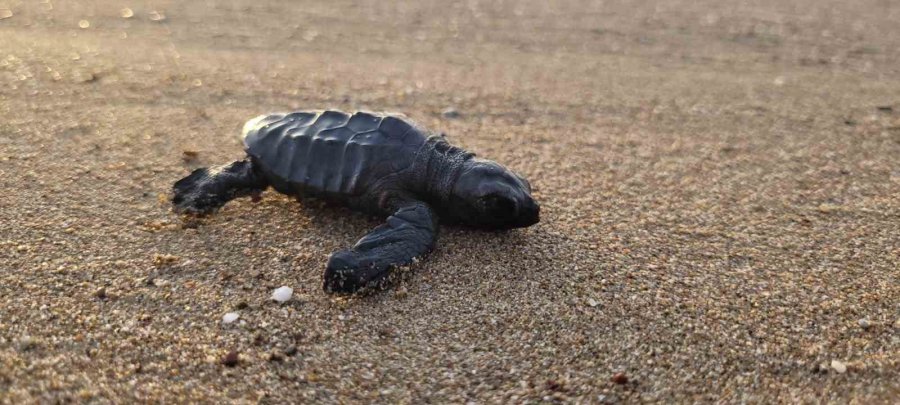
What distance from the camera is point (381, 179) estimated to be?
283cm

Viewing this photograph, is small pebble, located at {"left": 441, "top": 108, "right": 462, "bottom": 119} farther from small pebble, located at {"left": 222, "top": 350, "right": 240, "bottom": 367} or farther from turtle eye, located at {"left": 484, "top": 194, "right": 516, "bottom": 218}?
small pebble, located at {"left": 222, "top": 350, "right": 240, "bottom": 367}

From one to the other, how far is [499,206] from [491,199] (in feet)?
0.14

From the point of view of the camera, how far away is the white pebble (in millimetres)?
2074

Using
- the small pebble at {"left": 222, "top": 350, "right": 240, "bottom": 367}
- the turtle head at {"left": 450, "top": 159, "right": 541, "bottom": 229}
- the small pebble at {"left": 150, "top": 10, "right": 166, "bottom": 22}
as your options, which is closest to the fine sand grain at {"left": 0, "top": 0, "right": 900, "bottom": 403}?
the small pebble at {"left": 222, "top": 350, "right": 240, "bottom": 367}

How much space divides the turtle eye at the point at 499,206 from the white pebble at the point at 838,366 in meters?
1.22

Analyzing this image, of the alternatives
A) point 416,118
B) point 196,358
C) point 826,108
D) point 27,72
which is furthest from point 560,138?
point 27,72

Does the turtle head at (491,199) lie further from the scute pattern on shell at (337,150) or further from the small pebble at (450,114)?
the small pebble at (450,114)

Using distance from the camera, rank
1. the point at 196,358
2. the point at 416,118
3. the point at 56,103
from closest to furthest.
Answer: the point at 196,358 < the point at 56,103 < the point at 416,118

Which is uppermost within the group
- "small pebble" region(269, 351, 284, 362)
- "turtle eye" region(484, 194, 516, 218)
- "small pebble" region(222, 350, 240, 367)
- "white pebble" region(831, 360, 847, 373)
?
"turtle eye" region(484, 194, 516, 218)

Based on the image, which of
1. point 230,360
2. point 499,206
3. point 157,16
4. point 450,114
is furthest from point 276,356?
point 157,16

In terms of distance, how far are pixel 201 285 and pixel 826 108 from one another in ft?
15.1

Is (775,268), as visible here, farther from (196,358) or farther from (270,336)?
(196,358)

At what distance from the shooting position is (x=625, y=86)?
551 cm

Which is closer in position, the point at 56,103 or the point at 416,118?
the point at 56,103
